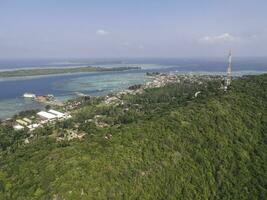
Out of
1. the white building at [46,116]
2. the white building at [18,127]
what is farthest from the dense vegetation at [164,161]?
the white building at [46,116]

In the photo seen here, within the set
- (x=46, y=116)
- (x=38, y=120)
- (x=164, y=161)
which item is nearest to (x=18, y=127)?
(x=38, y=120)

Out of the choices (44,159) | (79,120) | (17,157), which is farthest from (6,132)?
(44,159)

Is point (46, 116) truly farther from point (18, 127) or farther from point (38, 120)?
point (18, 127)

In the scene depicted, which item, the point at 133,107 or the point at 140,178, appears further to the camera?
the point at 133,107

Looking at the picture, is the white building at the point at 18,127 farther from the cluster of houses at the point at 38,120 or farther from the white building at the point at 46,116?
the white building at the point at 46,116

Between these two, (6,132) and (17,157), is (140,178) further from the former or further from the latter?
(6,132)

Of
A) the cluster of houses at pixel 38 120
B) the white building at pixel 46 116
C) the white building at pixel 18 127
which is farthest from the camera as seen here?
the white building at pixel 46 116
